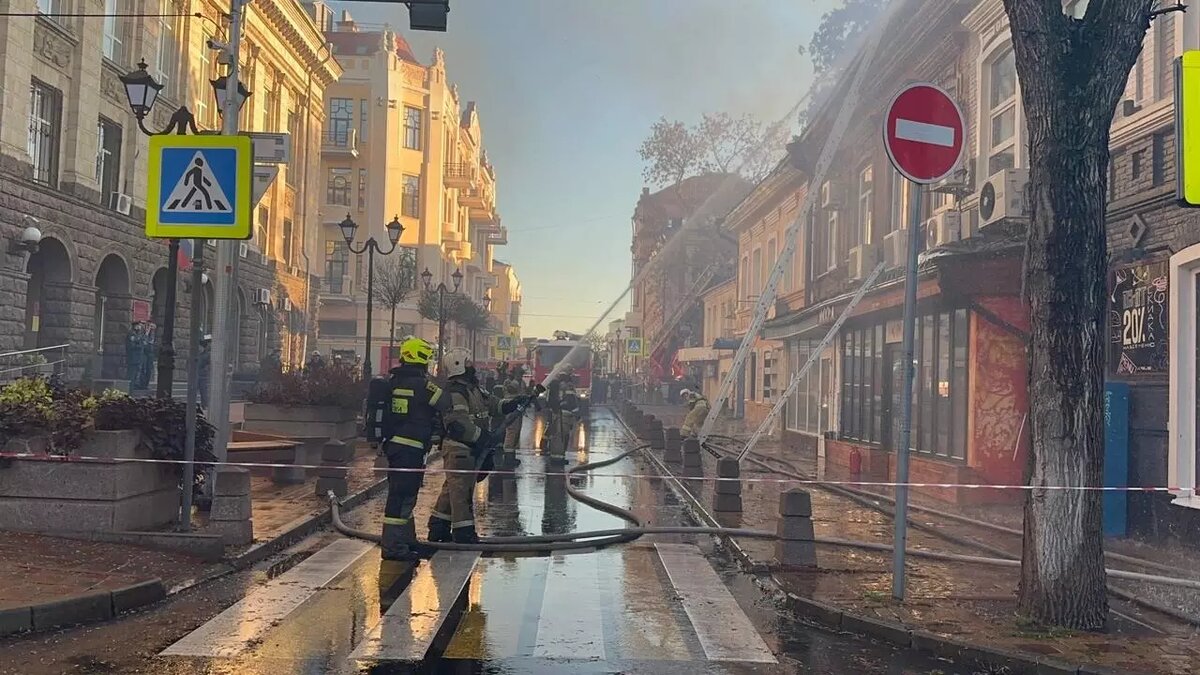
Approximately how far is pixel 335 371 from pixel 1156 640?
13734 millimetres

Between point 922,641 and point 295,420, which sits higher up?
point 295,420

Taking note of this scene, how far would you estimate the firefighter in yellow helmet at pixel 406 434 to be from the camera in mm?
8492

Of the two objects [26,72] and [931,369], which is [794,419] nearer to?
[931,369]

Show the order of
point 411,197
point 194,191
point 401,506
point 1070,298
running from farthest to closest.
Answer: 1. point 411,197
2. point 194,191
3. point 401,506
4. point 1070,298

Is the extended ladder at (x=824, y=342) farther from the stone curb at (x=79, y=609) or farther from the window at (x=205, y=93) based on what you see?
the window at (x=205, y=93)

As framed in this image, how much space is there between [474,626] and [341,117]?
52.0 meters

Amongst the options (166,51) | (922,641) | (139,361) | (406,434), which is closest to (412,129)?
(166,51)

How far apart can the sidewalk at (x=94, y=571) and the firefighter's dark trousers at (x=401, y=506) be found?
3.60 ft

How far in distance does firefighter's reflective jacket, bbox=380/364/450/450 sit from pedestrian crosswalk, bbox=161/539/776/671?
1090 mm

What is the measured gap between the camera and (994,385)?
13.2 meters

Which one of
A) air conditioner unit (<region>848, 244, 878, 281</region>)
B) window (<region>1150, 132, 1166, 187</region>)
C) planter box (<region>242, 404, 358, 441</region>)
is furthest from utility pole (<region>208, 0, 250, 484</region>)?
air conditioner unit (<region>848, 244, 878, 281</region>)

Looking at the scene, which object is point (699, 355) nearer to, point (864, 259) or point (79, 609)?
point (864, 259)

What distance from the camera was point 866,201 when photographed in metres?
20.2

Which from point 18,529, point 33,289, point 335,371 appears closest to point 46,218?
point 33,289
